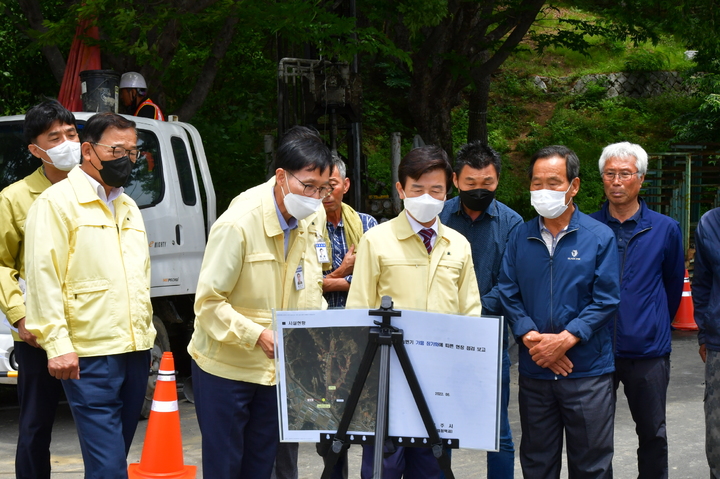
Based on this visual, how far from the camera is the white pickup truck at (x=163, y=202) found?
6637 millimetres

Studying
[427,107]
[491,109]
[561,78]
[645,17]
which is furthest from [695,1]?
[561,78]

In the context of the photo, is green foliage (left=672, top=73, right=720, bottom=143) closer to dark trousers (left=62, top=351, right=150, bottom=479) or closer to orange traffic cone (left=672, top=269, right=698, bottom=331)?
orange traffic cone (left=672, top=269, right=698, bottom=331)

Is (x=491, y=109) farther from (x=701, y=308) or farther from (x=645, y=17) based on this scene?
(x=701, y=308)

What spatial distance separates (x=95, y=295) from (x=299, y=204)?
40.9 inches

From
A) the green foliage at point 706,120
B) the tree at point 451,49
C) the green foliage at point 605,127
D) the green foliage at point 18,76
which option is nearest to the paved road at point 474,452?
the green foliage at point 18,76

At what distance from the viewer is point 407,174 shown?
13.0ft

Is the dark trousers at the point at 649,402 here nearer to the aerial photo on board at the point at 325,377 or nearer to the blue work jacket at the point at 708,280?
the blue work jacket at the point at 708,280

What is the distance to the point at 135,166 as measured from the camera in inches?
275

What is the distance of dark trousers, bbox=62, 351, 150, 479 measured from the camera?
3723mm

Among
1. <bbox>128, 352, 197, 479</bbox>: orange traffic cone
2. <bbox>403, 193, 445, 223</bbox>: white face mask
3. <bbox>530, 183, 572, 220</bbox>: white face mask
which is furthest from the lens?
<bbox>128, 352, 197, 479</bbox>: orange traffic cone

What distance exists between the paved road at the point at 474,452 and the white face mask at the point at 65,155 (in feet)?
6.90

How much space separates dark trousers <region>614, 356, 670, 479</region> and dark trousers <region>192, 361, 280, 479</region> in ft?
→ 6.36

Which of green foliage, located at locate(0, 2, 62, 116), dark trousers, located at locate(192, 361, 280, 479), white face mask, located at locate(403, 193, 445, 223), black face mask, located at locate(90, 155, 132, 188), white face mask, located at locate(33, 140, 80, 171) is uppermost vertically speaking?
green foliage, located at locate(0, 2, 62, 116)

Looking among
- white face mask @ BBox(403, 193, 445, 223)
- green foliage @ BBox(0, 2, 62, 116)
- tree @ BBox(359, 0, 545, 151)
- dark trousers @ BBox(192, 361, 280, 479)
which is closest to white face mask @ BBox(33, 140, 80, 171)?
dark trousers @ BBox(192, 361, 280, 479)
